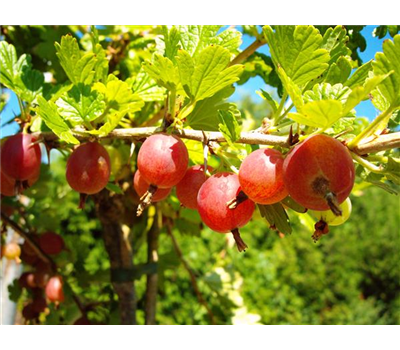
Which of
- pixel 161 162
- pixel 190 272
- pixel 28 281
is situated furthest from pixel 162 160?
pixel 190 272

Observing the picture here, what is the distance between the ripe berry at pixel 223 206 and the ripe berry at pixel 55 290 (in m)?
0.66

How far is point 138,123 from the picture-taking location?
3.05ft

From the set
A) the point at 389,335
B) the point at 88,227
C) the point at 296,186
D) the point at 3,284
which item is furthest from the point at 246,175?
the point at 88,227

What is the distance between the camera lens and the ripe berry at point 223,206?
477 mm

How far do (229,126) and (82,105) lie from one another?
20 centimetres

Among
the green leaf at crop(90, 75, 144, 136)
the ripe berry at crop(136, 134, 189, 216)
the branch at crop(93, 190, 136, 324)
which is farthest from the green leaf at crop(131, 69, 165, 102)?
the branch at crop(93, 190, 136, 324)

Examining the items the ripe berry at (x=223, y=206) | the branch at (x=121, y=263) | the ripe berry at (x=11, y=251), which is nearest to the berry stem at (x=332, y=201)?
the ripe berry at (x=223, y=206)

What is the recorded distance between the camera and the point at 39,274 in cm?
109

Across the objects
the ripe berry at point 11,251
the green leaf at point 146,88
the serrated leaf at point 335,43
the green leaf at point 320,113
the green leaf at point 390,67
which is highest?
the serrated leaf at point 335,43

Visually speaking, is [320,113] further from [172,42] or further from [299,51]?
[172,42]

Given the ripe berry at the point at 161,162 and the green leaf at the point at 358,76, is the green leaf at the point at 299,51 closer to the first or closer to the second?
the green leaf at the point at 358,76

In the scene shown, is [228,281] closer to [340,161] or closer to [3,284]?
[3,284]

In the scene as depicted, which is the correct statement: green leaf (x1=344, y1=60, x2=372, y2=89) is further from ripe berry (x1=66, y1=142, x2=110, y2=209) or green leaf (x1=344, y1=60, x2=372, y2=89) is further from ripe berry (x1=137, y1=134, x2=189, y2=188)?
ripe berry (x1=66, y1=142, x2=110, y2=209)

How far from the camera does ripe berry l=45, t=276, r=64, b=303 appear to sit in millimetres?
1021
